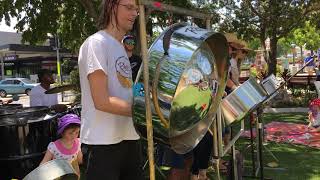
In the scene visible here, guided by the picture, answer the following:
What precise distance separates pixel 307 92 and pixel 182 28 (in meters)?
8.77

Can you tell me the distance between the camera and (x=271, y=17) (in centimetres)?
1040

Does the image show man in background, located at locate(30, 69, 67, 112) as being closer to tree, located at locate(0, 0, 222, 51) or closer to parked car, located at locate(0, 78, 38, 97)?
tree, located at locate(0, 0, 222, 51)

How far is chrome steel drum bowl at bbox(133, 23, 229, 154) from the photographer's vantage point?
1.35m

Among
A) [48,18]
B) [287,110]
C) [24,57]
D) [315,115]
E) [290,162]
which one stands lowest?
[290,162]

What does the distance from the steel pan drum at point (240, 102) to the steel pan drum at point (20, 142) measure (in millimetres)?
1479

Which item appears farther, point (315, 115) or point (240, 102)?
point (315, 115)

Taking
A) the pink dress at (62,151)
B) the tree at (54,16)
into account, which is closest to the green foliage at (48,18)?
the tree at (54,16)

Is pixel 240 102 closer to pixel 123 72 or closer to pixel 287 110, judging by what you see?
pixel 123 72

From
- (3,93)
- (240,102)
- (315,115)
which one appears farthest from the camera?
(3,93)

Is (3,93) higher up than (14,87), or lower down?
lower down

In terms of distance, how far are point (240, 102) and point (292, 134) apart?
390 centimetres

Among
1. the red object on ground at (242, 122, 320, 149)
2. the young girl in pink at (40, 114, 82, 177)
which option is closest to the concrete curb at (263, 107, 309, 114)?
the red object on ground at (242, 122, 320, 149)

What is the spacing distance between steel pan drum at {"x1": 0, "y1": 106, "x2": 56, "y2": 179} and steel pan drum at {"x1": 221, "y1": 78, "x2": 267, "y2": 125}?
1.48 meters

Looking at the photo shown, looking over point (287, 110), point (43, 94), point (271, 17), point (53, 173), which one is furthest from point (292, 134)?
point (271, 17)
